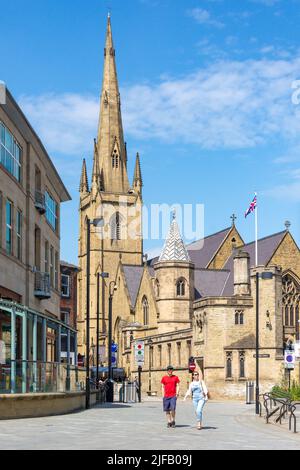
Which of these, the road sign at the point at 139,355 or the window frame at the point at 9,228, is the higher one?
the window frame at the point at 9,228

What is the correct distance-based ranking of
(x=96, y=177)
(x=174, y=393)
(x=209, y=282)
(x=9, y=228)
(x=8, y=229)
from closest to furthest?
1. (x=174, y=393)
2. (x=8, y=229)
3. (x=9, y=228)
4. (x=209, y=282)
5. (x=96, y=177)

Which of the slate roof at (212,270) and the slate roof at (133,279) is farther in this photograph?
the slate roof at (133,279)

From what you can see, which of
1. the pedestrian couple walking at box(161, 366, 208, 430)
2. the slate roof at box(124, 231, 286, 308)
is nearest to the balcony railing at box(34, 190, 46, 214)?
the pedestrian couple walking at box(161, 366, 208, 430)

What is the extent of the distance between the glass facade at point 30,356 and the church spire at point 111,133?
93506 mm

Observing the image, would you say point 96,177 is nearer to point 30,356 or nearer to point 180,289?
point 180,289

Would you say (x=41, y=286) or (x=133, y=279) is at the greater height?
(x=133, y=279)

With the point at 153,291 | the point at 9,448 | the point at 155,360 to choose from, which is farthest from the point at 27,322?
the point at 153,291

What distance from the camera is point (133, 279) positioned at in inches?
4215

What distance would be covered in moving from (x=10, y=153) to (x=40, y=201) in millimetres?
6611

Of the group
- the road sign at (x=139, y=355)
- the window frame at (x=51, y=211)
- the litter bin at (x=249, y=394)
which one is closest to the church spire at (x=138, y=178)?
the litter bin at (x=249, y=394)

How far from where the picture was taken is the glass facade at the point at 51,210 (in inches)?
1784

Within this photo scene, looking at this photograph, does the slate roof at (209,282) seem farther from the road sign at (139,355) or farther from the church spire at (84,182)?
the road sign at (139,355)

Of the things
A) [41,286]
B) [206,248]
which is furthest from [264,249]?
[41,286]

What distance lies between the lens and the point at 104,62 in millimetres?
129000
